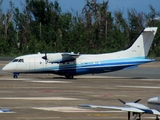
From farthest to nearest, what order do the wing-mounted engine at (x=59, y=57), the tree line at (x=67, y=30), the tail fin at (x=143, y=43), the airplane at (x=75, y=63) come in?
the tree line at (x=67, y=30)
the tail fin at (x=143, y=43)
the airplane at (x=75, y=63)
the wing-mounted engine at (x=59, y=57)

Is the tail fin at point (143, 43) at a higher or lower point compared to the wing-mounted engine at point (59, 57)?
higher

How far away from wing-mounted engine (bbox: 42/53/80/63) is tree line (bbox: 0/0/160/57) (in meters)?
31.4

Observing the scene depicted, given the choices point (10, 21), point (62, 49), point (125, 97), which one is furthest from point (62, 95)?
point (10, 21)

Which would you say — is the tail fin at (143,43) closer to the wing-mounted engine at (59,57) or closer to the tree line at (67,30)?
the wing-mounted engine at (59,57)

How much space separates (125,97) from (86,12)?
74.2 metres

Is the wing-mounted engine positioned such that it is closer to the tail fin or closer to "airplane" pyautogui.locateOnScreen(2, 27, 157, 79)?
"airplane" pyautogui.locateOnScreen(2, 27, 157, 79)

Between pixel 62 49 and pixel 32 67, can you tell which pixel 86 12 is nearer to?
pixel 62 49

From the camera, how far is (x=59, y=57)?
174 ft

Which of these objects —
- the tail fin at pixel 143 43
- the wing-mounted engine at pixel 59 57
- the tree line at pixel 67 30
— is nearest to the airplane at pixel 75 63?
the wing-mounted engine at pixel 59 57

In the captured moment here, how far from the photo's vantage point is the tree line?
89.7 meters

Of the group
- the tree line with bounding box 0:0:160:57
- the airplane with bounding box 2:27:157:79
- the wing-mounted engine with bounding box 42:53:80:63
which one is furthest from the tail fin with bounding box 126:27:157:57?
the tree line with bounding box 0:0:160:57

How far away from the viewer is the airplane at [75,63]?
53.2 m

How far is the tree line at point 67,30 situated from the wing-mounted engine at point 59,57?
31.4m

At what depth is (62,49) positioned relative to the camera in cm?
8781
